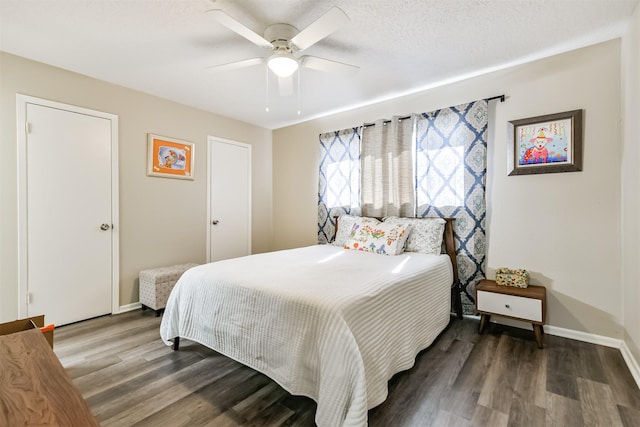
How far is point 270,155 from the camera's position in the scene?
192 inches

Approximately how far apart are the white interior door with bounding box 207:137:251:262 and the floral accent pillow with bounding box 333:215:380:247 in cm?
160

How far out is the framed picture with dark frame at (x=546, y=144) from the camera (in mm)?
2426

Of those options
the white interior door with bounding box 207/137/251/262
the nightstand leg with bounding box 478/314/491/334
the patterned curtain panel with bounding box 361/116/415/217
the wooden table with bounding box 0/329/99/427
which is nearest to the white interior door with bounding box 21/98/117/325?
the white interior door with bounding box 207/137/251/262

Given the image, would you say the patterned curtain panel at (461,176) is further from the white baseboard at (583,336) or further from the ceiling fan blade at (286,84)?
the ceiling fan blade at (286,84)

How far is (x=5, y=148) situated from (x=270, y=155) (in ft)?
10.0

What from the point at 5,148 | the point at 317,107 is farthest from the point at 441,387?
the point at 5,148

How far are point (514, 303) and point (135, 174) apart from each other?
13.1 ft

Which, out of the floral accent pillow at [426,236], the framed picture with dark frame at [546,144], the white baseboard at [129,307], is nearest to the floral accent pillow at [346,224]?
the floral accent pillow at [426,236]

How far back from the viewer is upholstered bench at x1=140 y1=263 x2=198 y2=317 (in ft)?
9.93

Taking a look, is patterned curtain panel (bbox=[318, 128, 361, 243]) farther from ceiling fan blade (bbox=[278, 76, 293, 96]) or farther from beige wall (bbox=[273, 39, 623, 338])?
ceiling fan blade (bbox=[278, 76, 293, 96])

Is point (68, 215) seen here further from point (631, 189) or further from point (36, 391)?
point (631, 189)

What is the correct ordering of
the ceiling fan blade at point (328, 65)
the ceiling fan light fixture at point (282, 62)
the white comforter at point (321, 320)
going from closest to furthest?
the white comforter at point (321, 320)
the ceiling fan light fixture at point (282, 62)
the ceiling fan blade at point (328, 65)

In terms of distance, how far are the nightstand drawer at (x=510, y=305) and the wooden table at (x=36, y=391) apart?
2.74 m

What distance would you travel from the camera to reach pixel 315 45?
2.40 meters
